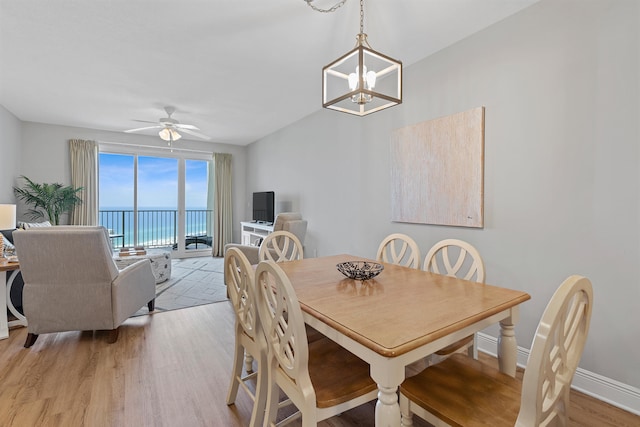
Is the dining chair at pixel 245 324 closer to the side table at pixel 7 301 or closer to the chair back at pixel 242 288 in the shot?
the chair back at pixel 242 288

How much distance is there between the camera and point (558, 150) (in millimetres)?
1985

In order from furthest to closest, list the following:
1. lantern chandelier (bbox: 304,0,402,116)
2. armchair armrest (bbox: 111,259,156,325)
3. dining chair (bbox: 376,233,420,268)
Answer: armchair armrest (bbox: 111,259,156,325)
dining chair (bbox: 376,233,420,268)
lantern chandelier (bbox: 304,0,402,116)

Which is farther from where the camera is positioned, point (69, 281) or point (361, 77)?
point (69, 281)

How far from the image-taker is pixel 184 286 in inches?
167

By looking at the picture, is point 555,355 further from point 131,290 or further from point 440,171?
point 131,290

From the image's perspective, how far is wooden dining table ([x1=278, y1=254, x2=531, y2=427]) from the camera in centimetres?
98

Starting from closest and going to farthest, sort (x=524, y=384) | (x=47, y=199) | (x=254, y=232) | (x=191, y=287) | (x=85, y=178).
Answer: (x=524, y=384), (x=191, y=287), (x=47, y=199), (x=85, y=178), (x=254, y=232)

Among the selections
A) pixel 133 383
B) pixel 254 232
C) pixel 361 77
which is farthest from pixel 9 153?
pixel 361 77

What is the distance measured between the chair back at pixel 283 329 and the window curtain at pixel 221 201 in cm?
571

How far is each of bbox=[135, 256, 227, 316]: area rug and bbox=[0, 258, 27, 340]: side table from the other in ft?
3.18

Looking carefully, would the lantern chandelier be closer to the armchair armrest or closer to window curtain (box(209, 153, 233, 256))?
the armchair armrest

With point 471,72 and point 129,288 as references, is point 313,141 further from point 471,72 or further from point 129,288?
point 129,288

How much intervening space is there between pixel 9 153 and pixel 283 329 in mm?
5657

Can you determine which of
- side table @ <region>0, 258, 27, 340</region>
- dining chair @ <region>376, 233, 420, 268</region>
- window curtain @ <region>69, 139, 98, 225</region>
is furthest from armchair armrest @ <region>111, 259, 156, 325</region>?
window curtain @ <region>69, 139, 98, 225</region>
